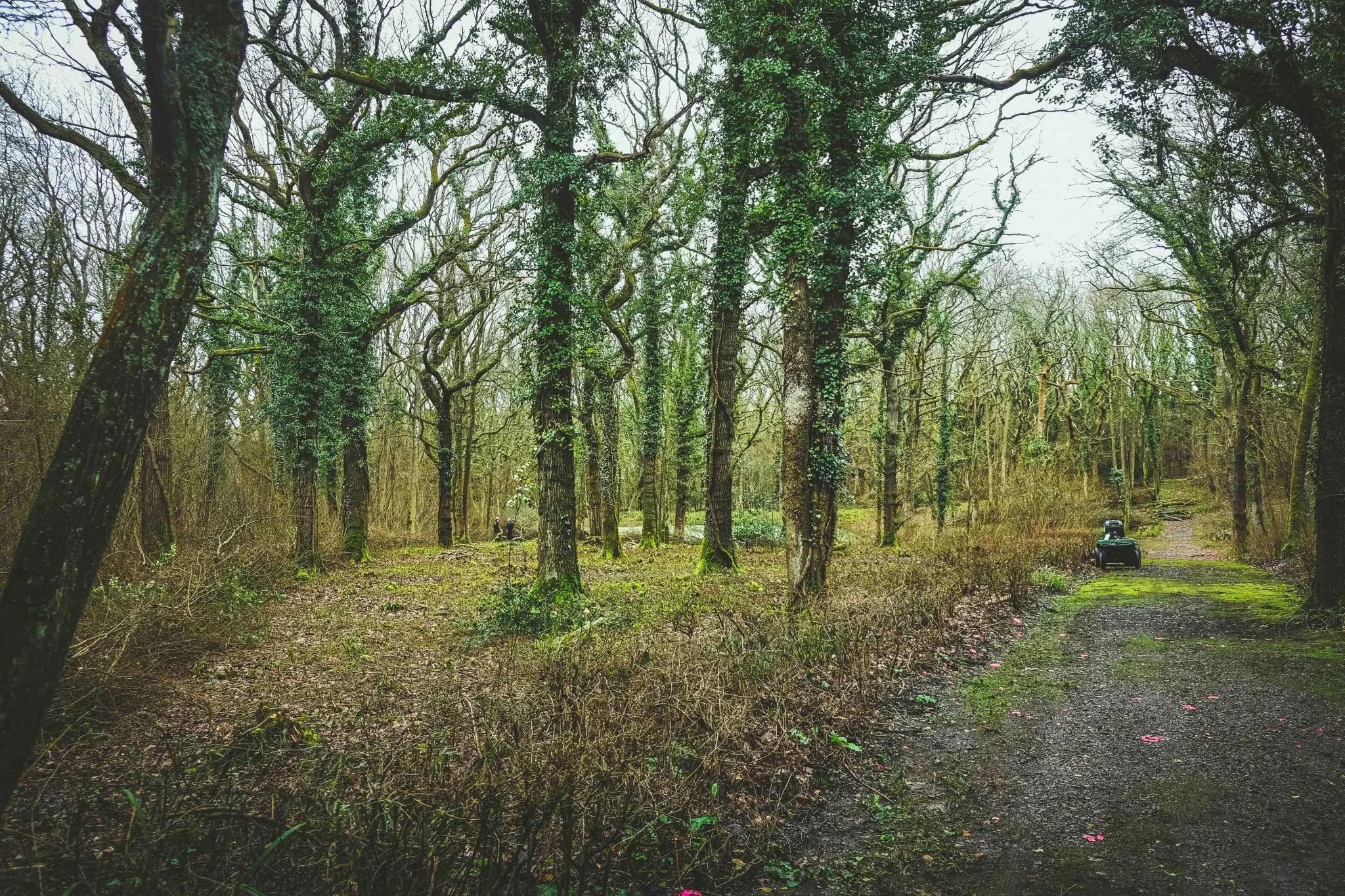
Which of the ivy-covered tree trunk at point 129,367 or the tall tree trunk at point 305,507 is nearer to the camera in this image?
the ivy-covered tree trunk at point 129,367

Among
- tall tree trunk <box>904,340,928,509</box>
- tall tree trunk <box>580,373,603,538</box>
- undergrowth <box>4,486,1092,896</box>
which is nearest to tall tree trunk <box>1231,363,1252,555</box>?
tall tree trunk <box>904,340,928,509</box>

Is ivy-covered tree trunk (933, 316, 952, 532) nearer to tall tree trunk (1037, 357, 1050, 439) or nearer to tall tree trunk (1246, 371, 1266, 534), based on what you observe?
tall tree trunk (1246, 371, 1266, 534)

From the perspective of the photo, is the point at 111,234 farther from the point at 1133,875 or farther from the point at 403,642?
the point at 1133,875

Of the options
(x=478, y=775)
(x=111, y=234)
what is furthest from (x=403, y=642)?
(x=111, y=234)

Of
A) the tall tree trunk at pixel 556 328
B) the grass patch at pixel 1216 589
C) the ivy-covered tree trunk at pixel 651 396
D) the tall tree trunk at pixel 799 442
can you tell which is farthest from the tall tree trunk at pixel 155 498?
the grass patch at pixel 1216 589

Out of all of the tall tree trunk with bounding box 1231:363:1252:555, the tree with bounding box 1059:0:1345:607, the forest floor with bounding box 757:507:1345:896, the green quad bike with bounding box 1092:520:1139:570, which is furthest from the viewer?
the tall tree trunk with bounding box 1231:363:1252:555

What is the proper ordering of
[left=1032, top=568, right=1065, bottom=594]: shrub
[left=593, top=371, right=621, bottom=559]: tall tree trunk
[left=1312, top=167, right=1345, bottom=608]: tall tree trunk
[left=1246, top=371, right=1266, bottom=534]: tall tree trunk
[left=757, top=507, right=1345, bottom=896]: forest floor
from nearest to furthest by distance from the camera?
[left=757, top=507, right=1345, bottom=896]: forest floor
[left=1312, top=167, right=1345, bottom=608]: tall tree trunk
[left=1032, top=568, right=1065, bottom=594]: shrub
[left=593, top=371, right=621, bottom=559]: tall tree trunk
[left=1246, top=371, right=1266, bottom=534]: tall tree trunk

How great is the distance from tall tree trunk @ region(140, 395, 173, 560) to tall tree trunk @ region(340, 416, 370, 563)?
5.62 metres

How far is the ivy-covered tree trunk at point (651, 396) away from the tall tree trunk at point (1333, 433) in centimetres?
1320

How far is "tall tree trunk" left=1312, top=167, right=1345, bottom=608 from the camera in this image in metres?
8.16

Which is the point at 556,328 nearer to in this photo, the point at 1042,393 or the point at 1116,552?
the point at 1116,552

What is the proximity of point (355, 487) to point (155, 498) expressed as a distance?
6.27 m

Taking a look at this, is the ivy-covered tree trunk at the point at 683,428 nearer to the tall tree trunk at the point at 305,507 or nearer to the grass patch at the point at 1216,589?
the tall tree trunk at the point at 305,507

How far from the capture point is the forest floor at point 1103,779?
11.5 feet
